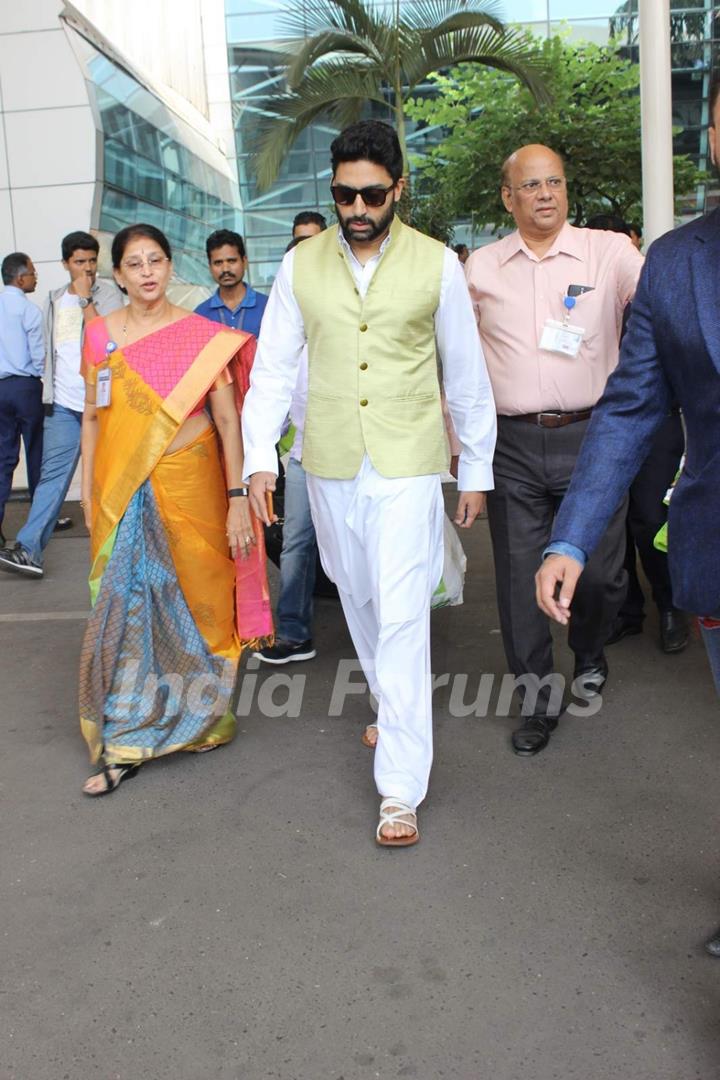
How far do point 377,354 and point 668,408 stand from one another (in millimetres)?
1464

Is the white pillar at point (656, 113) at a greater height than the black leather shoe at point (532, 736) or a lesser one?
greater

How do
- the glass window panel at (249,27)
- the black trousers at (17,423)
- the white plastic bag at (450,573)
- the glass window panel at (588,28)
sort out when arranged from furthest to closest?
the glass window panel at (588,28) < the glass window panel at (249,27) < the black trousers at (17,423) < the white plastic bag at (450,573)

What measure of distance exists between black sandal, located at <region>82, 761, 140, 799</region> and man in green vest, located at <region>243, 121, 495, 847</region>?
3.23 ft

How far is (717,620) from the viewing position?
244 cm

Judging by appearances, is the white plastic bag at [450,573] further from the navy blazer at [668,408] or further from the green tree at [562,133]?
the green tree at [562,133]

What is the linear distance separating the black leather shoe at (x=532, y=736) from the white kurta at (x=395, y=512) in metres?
0.61

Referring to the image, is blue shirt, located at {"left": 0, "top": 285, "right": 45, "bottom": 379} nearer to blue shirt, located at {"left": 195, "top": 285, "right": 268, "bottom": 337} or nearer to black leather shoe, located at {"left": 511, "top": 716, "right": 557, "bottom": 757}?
blue shirt, located at {"left": 195, "top": 285, "right": 268, "bottom": 337}

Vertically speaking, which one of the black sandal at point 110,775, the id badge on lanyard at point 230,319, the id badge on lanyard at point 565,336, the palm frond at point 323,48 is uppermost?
the palm frond at point 323,48

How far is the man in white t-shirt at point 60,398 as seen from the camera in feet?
24.9

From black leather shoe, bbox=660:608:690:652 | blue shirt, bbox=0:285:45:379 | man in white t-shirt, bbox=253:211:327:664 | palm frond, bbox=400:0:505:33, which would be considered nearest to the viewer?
black leather shoe, bbox=660:608:690:652

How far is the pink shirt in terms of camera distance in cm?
432

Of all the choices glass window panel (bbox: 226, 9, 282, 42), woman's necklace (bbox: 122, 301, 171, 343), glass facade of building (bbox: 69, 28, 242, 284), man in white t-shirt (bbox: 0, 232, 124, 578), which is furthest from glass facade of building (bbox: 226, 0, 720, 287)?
woman's necklace (bbox: 122, 301, 171, 343)

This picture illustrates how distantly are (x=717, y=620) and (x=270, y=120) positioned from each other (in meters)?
13.2

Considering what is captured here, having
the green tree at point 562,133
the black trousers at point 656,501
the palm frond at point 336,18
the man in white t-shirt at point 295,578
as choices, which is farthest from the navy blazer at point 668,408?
the green tree at point 562,133
